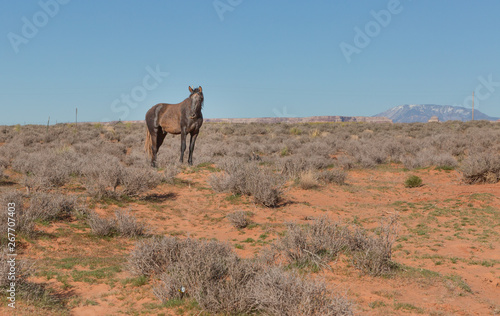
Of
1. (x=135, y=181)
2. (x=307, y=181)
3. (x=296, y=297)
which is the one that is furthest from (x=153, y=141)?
(x=296, y=297)

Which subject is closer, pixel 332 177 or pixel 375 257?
pixel 375 257

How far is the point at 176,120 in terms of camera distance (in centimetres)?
1324

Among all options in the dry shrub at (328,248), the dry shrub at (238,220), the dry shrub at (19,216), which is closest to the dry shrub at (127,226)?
the dry shrub at (19,216)

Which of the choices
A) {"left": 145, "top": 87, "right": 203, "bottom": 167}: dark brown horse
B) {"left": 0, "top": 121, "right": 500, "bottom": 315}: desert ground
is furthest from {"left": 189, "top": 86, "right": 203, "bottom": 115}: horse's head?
{"left": 0, "top": 121, "right": 500, "bottom": 315}: desert ground

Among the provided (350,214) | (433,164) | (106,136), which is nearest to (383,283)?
(350,214)

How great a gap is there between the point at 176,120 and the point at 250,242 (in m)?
7.32

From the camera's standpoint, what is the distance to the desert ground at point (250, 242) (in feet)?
13.6

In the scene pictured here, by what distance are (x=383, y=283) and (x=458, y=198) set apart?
714 centimetres

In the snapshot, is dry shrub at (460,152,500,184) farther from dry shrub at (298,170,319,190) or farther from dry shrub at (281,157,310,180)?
dry shrub at (281,157,310,180)

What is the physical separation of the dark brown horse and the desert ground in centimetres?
98

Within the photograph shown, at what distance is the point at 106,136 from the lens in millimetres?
28547

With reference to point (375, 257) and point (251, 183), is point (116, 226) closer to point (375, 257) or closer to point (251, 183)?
point (251, 183)

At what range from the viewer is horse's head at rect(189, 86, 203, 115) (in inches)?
481

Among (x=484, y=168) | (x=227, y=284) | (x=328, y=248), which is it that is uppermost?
(x=484, y=168)
